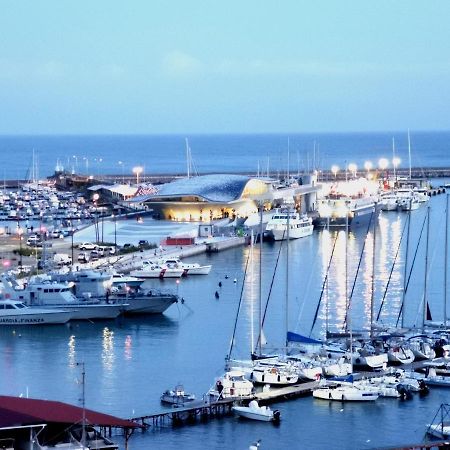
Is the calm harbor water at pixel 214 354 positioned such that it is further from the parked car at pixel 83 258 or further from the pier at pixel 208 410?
the parked car at pixel 83 258

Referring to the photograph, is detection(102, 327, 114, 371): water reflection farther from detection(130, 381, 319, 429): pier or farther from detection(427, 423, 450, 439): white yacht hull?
detection(427, 423, 450, 439): white yacht hull

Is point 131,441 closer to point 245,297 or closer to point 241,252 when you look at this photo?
point 245,297

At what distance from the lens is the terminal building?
60969 mm

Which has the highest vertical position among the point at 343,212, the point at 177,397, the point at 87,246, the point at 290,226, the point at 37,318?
the point at 343,212

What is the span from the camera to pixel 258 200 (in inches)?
2477

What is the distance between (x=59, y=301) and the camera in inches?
1355

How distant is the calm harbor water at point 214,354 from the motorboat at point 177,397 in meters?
0.37

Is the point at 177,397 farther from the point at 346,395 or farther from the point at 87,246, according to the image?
the point at 87,246

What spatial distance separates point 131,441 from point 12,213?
4372 cm

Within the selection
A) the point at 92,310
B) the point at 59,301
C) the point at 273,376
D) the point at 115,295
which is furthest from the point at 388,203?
the point at 273,376

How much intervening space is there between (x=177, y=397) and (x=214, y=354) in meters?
4.77

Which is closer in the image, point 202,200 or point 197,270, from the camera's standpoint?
point 197,270

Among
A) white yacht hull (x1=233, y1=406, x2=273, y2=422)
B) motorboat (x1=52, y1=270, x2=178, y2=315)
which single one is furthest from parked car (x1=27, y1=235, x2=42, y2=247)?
white yacht hull (x1=233, y1=406, x2=273, y2=422)

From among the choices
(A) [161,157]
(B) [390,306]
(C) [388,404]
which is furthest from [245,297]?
(A) [161,157]
